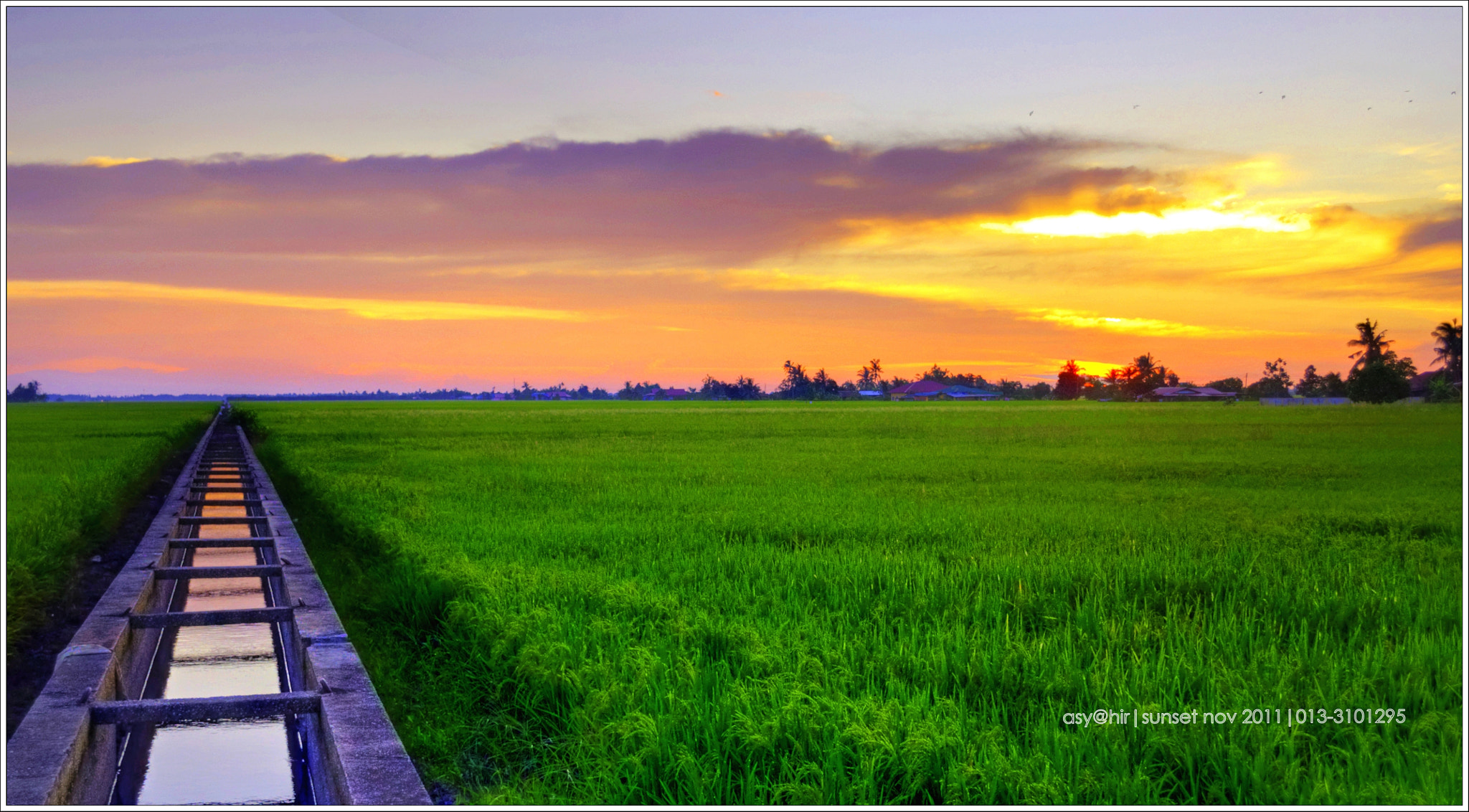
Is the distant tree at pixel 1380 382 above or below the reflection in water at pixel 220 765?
above

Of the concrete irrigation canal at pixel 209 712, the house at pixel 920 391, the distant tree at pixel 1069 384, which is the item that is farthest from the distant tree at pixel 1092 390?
the concrete irrigation canal at pixel 209 712

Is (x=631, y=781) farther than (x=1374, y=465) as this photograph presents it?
No

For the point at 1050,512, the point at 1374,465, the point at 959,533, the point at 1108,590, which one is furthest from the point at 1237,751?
the point at 1374,465

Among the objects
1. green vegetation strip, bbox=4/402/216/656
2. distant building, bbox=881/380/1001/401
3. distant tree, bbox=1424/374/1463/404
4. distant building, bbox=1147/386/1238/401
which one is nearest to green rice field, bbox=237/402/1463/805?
green vegetation strip, bbox=4/402/216/656

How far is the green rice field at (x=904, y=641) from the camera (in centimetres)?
334

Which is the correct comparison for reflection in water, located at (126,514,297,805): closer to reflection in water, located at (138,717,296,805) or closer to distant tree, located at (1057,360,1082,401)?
reflection in water, located at (138,717,296,805)

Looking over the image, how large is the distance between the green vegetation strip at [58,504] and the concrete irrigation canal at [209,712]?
47 centimetres

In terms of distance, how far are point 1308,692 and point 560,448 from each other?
66.4 feet

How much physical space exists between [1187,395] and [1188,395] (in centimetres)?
19

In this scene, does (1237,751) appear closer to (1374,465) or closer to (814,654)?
(814,654)

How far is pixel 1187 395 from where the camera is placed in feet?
220

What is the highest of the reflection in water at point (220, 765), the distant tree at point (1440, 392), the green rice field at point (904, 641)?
the distant tree at point (1440, 392)

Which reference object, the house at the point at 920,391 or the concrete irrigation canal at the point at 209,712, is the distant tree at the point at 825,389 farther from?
the concrete irrigation canal at the point at 209,712

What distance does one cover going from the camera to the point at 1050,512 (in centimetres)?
1071
